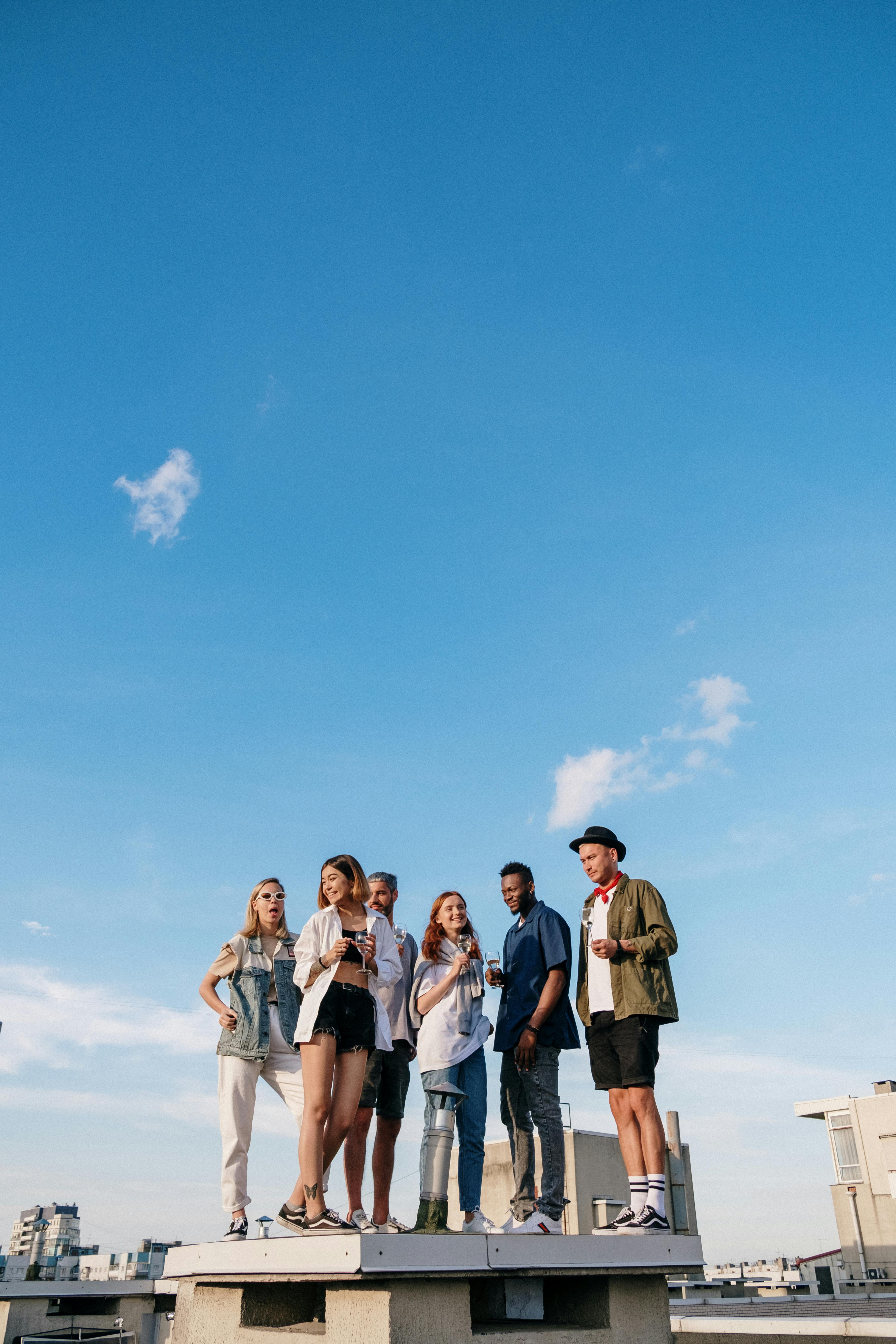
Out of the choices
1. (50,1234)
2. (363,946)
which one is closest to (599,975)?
(363,946)

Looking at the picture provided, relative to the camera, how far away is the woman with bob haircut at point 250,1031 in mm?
5863

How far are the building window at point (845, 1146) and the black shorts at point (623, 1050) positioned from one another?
80.7 feet

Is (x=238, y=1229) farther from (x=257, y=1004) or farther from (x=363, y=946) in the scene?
(x=363, y=946)

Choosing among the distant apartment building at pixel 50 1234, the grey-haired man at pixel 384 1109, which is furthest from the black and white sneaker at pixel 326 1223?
the distant apartment building at pixel 50 1234

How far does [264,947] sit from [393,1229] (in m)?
1.90

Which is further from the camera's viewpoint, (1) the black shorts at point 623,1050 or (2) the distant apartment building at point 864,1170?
(2) the distant apartment building at point 864,1170

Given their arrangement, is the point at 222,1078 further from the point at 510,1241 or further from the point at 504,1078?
the point at 510,1241

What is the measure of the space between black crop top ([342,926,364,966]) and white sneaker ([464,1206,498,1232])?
152cm

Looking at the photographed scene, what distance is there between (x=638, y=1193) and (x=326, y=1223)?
1760 mm

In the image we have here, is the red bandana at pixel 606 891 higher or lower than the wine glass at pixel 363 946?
higher

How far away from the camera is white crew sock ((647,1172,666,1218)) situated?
5184 millimetres

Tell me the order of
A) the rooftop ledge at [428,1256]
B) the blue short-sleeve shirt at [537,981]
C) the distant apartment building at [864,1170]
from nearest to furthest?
1. the rooftop ledge at [428,1256]
2. the blue short-sleeve shirt at [537,981]
3. the distant apartment building at [864,1170]

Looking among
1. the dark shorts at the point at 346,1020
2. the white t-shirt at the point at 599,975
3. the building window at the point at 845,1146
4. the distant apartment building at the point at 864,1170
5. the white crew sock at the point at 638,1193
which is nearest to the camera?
the dark shorts at the point at 346,1020

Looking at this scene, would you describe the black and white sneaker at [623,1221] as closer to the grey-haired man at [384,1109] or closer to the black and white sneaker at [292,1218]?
the grey-haired man at [384,1109]
